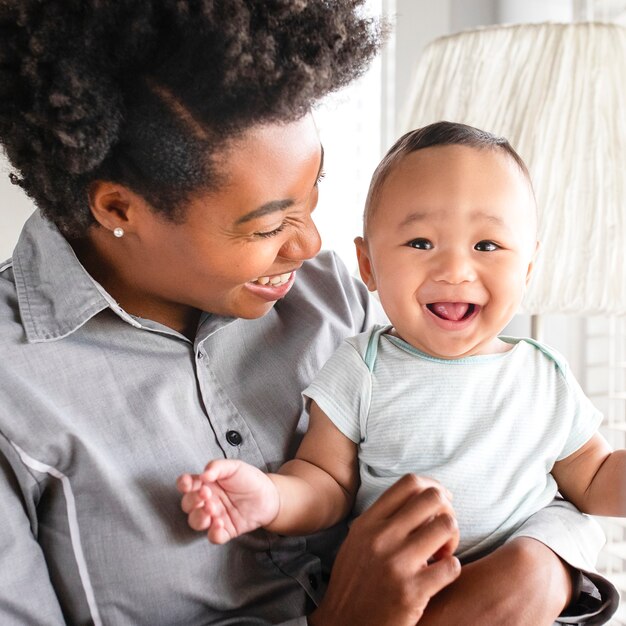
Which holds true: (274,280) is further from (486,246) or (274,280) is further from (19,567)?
(19,567)

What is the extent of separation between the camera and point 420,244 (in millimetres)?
1152

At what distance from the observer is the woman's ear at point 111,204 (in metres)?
1.09

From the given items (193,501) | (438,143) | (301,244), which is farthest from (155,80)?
(193,501)

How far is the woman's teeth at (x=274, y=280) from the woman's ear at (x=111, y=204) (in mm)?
200

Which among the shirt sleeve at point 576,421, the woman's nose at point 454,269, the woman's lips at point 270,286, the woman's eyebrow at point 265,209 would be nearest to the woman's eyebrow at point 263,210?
the woman's eyebrow at point 265,209

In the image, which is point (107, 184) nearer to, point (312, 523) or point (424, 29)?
point (312, 523)

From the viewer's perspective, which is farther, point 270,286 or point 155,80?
point 270,286

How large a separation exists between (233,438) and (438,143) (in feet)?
1.67

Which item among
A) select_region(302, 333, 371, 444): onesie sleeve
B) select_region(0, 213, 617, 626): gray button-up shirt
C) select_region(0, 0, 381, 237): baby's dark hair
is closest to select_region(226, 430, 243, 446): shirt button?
select_region(0, 213, 617, 626): gray button-up shirt

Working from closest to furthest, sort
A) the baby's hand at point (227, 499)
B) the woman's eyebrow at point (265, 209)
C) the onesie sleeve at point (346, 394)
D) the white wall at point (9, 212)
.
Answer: the baby's hand at point (227, 499)
the woman's eyebrow at point (265, 209)
the onesie sleeve at point (346, 394)
the white wall at point (9, 212)

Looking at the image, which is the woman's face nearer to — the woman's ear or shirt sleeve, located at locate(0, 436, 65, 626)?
Answer: the woman's ear

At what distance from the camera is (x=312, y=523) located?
1.15m

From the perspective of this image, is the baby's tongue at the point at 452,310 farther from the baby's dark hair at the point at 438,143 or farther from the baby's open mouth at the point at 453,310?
the baby's dark hair at the point at 438,143

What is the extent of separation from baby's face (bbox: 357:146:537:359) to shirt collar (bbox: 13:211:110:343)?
414 mm
